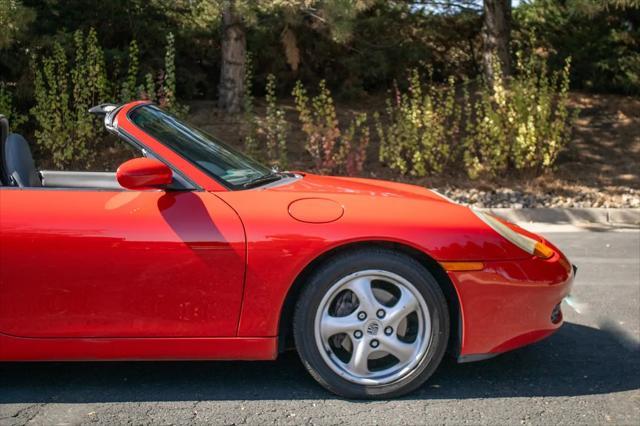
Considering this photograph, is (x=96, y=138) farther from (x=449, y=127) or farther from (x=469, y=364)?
(x=469, y=364)

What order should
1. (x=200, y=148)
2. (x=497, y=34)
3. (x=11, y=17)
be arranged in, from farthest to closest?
(x=497, y=34) → (x=11, y=17) → (x=200, y=148)

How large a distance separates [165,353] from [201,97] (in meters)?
10.6

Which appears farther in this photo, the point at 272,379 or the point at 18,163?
the point at 18,163

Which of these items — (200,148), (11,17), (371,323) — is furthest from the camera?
(11,17)

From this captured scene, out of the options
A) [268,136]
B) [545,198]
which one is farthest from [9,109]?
[545,198]

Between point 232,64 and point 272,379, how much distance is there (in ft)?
29.8

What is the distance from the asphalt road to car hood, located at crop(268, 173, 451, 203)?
88 cm

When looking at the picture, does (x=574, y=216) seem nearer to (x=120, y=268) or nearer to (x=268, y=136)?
(x=268, y=136)

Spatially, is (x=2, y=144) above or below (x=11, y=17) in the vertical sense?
below

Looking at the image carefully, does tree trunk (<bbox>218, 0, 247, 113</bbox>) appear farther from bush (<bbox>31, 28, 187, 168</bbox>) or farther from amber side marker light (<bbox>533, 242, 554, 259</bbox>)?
amber side marker light (<bbox>533, 242, 554, 259</bbox>)

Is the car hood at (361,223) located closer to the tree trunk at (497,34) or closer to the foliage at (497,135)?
the foliage at (497,135)

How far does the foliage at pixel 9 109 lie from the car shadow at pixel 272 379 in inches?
284

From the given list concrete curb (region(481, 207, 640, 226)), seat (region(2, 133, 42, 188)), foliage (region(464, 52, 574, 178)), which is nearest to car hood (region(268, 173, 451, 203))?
seat (region(2, 133, 42, 188))

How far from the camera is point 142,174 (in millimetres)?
3305
